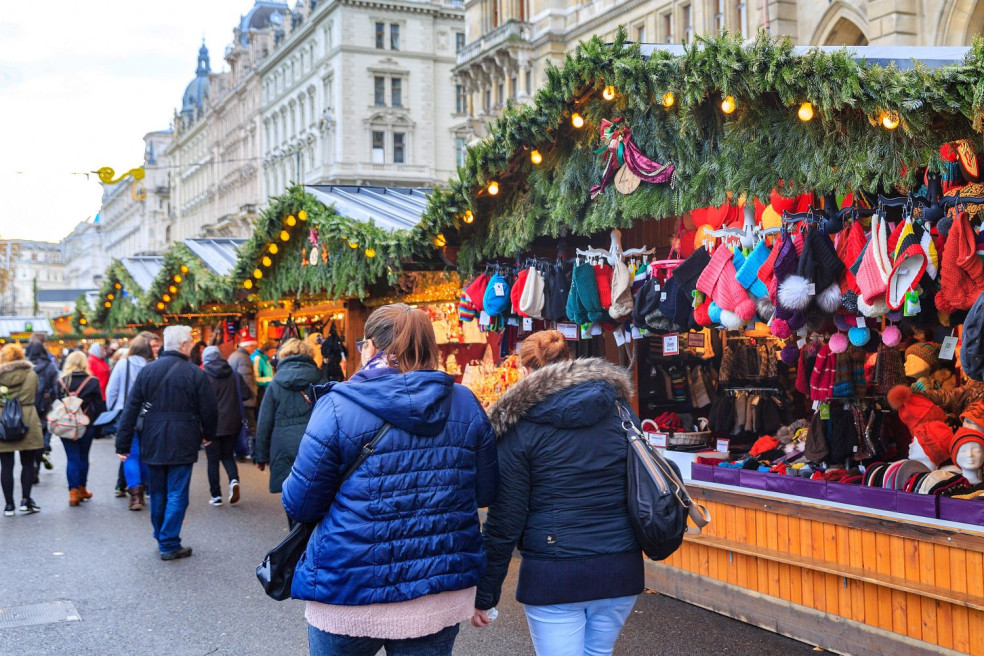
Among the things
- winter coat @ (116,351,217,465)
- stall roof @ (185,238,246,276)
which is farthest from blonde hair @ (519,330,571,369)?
stall roof @ (185,238,246,276)

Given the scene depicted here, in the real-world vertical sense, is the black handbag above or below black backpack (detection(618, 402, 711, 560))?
below

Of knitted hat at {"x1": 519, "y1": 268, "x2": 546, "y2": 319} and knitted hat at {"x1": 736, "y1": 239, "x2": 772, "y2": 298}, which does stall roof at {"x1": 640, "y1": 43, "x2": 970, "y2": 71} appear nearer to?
knitted hat at {"x1": 736, "y1": 239, "x2": 772, "y2": 298}

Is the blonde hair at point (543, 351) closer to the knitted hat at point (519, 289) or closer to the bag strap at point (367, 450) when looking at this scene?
the bag strap at point (367, 450)

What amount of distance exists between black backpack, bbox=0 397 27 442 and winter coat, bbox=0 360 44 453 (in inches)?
2.0

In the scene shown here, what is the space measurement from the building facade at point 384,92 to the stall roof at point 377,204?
1574 inches

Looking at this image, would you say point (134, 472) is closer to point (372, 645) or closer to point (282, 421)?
point (282, 421)

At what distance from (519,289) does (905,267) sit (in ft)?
11.7

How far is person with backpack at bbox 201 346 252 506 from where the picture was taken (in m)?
10.4

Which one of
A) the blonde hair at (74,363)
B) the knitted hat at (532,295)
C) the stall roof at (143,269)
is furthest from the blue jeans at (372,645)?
the stall roof at (143,269)

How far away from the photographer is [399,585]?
3.21 metres

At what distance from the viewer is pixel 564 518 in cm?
349

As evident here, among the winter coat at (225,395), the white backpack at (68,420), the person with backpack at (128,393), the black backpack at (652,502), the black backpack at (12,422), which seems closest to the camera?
the black backpack at (652,502)

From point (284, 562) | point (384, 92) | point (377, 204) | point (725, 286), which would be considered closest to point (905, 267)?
point (725, 286)

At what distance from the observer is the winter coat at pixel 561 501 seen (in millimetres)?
3467
